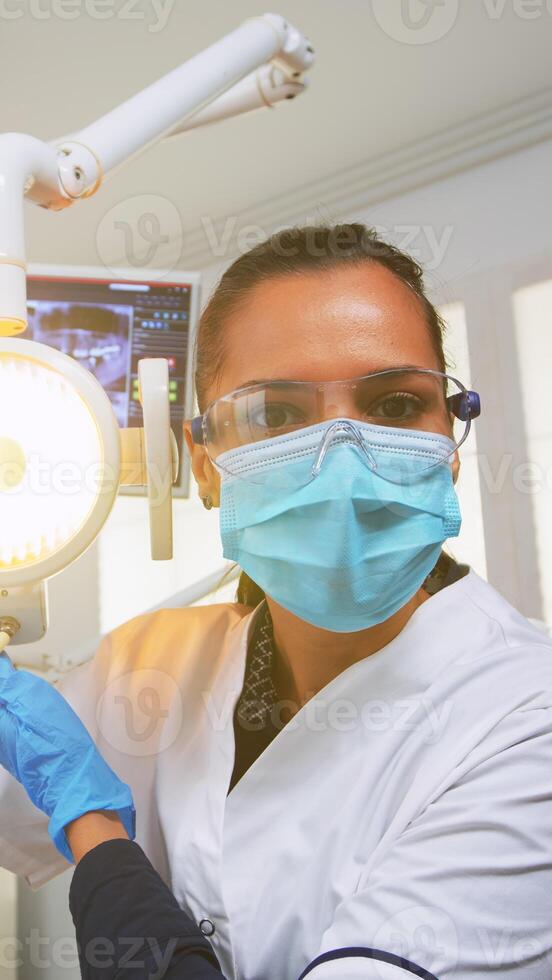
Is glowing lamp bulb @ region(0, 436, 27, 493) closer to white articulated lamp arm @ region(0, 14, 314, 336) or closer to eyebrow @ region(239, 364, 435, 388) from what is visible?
white articulated lamp arm @ region(0, 14, 314, 336)

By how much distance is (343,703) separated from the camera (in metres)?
1.06

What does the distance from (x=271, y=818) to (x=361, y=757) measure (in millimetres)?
140

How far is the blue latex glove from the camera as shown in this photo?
0.92m

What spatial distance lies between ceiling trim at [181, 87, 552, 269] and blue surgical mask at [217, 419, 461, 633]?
1.56m

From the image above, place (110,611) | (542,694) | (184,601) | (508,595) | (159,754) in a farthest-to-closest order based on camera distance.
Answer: (110,611) < (508,595) < (184,601) < (159,754) < (542,694)

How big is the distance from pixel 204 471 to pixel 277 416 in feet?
0.76

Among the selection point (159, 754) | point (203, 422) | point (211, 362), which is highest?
point (211, 362)

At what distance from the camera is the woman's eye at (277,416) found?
103 centimetres

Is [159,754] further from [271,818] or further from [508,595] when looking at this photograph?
[508,595]

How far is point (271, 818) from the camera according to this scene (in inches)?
40.0

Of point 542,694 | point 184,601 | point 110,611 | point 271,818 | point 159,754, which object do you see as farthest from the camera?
point 110,611

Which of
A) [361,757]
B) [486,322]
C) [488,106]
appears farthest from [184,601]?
[488,106]
